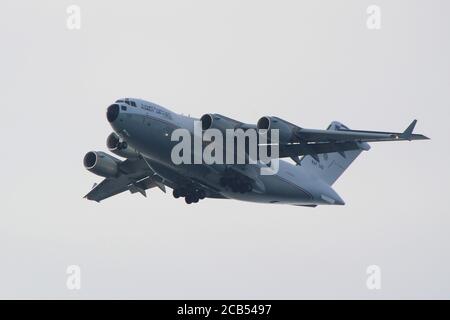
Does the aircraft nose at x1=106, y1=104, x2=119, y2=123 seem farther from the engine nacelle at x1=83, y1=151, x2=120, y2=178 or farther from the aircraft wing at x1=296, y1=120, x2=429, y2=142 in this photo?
the aircraft wing at x1=296, y1=120, x2=429, y2=142

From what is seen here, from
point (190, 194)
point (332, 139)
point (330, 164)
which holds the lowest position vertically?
point (190, 194)

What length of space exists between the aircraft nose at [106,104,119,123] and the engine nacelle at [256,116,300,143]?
5407 mm

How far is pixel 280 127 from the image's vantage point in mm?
39125

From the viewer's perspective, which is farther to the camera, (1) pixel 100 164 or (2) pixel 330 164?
(2) pixel 330 164

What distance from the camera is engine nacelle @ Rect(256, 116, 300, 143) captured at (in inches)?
1534

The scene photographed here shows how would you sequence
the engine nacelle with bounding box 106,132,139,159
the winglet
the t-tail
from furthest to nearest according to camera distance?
1. the t-tail
2. the engine nacelle with bounding box 106,132,139,159
3. the winglet

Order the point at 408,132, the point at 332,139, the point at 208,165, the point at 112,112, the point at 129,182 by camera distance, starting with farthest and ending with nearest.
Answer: the point at 129,182
the point at 208,165
the point at 332,139
the point at 408,132
the point at 112,112

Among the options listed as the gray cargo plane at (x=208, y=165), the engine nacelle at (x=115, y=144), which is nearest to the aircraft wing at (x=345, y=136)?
the gray cargo plane at (x=208, y=165)

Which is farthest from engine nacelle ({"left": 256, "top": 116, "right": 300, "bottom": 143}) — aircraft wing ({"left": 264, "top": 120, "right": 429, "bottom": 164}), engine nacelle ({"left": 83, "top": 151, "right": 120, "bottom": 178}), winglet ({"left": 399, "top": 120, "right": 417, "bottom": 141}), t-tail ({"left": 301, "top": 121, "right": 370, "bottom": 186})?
engine nacelle ({"left": 83, "top": 151, "right": 120, "bottom": 178})

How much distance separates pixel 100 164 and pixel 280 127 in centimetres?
814

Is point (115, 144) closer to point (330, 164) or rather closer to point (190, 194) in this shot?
point (190, 194)

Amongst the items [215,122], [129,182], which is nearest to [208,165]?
[215,122]

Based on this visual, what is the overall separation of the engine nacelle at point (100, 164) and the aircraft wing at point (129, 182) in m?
0.53

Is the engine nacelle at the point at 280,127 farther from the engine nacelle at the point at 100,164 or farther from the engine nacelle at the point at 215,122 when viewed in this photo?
the engine nacelle at the point at 100,164
